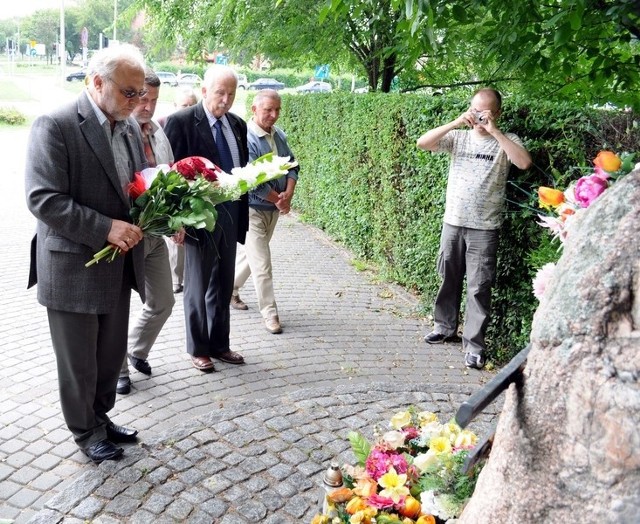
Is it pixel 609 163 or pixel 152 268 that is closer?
pixel 609 163

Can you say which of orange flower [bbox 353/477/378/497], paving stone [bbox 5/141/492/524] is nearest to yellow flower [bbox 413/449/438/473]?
orange flower [bbox 353/477/378/497]

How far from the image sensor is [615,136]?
5129mm

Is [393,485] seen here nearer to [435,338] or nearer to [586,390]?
[586,390]

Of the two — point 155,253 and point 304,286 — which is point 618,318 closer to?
point 155,253

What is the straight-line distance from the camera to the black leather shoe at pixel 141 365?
5477mm

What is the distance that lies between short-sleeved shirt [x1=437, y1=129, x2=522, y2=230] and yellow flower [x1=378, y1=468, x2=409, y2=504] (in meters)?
3.30

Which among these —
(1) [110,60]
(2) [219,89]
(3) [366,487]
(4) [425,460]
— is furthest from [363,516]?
(2) [219,89]

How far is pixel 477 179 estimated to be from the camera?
236 inches

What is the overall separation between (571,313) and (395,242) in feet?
22.1

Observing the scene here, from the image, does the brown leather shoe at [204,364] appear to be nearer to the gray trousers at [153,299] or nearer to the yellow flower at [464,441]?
the gray trousers at [153,299]

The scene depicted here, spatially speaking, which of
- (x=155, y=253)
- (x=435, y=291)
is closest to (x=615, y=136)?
(x=435, y=291)

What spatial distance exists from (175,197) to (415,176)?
14.3 ft

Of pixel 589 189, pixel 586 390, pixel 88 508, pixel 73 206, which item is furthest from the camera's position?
pixel 73 206

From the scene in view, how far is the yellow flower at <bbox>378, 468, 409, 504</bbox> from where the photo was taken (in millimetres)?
3068
